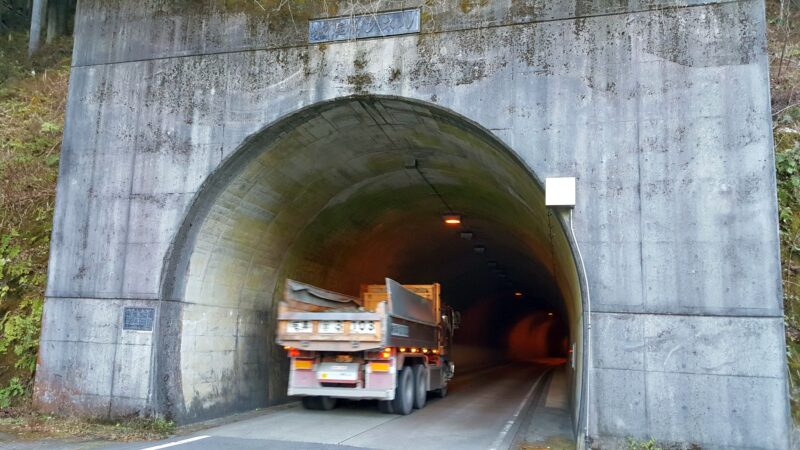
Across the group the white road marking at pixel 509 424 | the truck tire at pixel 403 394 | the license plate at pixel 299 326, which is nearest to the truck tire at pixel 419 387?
the truck tire at pixel 403 394

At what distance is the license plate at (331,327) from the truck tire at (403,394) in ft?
5.96

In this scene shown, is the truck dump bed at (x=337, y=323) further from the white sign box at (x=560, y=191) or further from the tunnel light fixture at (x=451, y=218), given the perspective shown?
the white sign box at (x=560, y=191)

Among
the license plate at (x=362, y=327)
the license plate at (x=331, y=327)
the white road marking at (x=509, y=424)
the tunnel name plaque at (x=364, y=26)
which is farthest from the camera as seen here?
the license plate at (x=331, y=327)

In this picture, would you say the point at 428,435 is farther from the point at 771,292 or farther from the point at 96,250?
the point at 96,250

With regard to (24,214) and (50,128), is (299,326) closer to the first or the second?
(24,214)

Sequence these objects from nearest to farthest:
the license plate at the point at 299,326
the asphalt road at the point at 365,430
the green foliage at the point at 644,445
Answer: the green foliage at the point at 644,445
the asphalt road at the point at 365,430
the license plate at the point at 299,326

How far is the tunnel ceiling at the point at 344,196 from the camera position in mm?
9844

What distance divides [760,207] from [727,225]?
1.41 ft

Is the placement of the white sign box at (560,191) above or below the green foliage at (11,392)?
above

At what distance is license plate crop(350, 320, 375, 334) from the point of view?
11.2m

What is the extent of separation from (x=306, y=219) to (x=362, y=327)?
2.80 metres

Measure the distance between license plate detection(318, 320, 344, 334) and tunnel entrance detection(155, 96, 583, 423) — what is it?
146 centimetres

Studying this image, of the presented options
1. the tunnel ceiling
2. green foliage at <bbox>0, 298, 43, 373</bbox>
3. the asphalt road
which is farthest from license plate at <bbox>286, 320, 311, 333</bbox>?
green foliage at <bbox>0, 298, 43, 373</bbox>

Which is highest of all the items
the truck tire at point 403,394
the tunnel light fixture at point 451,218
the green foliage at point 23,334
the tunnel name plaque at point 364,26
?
the tunnel name plaque at point 364,26
